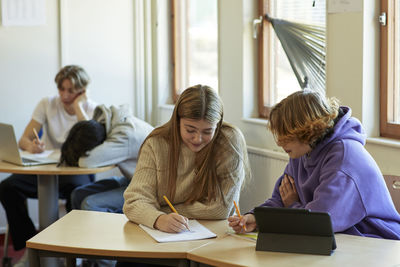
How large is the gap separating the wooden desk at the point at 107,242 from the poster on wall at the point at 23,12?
2.66 m

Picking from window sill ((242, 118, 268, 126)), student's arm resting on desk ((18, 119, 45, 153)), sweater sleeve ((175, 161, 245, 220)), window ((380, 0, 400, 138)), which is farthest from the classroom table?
student's arm resting on desk ((18, 119, 45, 153))

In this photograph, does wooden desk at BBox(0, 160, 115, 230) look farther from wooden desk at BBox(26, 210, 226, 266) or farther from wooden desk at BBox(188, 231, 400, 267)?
wooden desk at BBox(188, 231, 400, 267)

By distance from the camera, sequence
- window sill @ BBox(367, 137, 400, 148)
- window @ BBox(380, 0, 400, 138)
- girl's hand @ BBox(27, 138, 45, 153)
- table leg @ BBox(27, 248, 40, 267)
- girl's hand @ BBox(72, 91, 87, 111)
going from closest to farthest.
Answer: table leg @ BBox(27, 248, 40, 267), window sill @ BBox(367, 137, 400, 148), window @ BBox(380, 0, 400, 138), girl's hand @ BBox(27, 138, 45, 153), girl's hand @ BBox(72, 91, 87, 111)

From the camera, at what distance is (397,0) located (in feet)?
8.61

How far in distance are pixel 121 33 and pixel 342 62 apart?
8.40ft

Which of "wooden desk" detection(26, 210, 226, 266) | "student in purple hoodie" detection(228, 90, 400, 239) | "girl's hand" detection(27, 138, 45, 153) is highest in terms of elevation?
"student in purple hoodie" detection(228, 90, 400, 239)

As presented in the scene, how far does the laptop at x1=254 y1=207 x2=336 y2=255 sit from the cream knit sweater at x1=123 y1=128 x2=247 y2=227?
1.58 ft

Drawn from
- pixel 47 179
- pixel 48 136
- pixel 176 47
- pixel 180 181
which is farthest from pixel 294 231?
pixel 176 47

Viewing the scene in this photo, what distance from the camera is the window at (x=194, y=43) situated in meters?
4.32

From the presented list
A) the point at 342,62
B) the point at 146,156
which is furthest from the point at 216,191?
the point at 342,62

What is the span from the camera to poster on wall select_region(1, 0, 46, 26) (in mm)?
4410

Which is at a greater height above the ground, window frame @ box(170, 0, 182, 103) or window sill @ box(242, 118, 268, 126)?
window frame @ box(170, 0, 182, 103)

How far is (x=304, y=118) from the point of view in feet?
6.37

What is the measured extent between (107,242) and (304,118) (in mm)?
766
